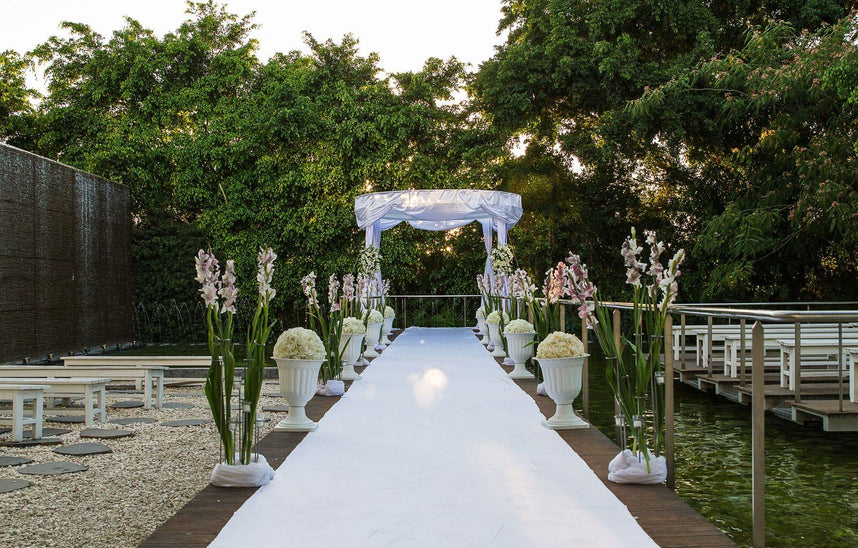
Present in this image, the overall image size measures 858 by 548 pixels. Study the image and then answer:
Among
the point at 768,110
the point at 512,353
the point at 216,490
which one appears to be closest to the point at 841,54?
the point at 768,110

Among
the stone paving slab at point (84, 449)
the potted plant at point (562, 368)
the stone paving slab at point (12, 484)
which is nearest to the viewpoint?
the stone paving slab at point (12, 484)

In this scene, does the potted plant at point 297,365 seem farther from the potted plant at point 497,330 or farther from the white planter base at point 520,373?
the potted plant at point 497,330

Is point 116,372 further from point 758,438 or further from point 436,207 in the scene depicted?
point 758,438

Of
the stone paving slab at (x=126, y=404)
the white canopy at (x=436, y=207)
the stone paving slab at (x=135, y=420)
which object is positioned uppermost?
the white canopy at (x=436, y=207)

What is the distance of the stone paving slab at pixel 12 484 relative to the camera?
4.21 metres

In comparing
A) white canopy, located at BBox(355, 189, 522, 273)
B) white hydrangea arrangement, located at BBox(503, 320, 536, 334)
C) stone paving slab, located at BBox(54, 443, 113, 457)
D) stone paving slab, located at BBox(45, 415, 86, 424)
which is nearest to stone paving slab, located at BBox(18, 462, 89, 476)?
stone paving slab, located at BBox(54, 443, 113, 457)

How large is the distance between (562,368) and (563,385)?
0.42 feet

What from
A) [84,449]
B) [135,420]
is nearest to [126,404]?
[135,420]

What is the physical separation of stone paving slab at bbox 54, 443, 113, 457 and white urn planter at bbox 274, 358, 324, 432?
1.40 meters

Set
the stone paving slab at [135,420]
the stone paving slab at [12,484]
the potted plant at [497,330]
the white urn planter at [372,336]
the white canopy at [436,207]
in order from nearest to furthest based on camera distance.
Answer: the stone paving slab at [12,484]
the stone paving slab at [135,420]
the potted plant at [497,330]
the white urn planter at [372,336]
the white canopy at [436,207]

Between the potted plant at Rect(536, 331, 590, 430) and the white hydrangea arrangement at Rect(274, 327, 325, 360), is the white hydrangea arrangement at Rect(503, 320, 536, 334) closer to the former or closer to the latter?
the potted plant at Rect(536, 331, 590, 430)

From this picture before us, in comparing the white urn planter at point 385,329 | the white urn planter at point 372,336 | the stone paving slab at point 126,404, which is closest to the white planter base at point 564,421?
the stone paving slab at point 126,404

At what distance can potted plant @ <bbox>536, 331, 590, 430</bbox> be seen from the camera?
457 centimetres

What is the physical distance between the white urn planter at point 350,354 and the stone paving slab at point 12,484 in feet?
10.7
